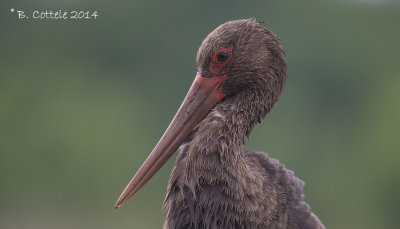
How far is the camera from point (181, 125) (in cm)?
359

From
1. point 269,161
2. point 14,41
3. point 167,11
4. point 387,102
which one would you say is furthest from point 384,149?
point 269,161

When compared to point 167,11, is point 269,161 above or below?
below

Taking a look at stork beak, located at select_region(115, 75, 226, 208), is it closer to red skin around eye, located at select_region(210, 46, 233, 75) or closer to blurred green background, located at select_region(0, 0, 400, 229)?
red skin around eye, located at select_region(210, 46, 233, 75)

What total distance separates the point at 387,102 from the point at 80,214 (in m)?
9.14

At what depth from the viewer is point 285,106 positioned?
53.1ft

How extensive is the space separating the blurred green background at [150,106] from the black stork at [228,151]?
10672 mm

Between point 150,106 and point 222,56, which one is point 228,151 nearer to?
point 222,56

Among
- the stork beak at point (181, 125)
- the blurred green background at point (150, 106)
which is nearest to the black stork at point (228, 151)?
the stork beak at point (181, 125)

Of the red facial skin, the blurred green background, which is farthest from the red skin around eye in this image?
the blurred green background

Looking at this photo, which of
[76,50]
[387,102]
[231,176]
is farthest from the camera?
[76,50]

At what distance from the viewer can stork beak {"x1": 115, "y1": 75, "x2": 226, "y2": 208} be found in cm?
347

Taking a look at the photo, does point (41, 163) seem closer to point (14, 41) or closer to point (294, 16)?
point (14, 41)

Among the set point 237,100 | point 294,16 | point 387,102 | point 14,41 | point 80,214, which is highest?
point 294,16

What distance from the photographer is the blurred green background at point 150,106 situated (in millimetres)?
15359
